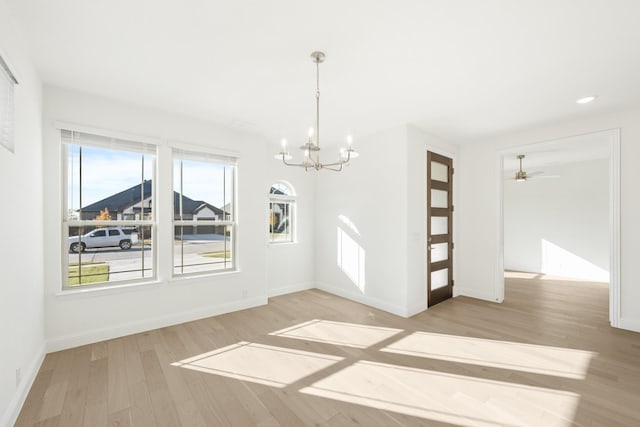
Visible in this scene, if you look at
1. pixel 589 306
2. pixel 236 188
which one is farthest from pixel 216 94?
pixel 589 306

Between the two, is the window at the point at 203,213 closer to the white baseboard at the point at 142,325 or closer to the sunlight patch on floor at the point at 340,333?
the white baseboard at the point at 142,325

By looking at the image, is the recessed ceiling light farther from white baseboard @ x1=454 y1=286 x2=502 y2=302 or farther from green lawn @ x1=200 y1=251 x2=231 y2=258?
green lawn @ x1=200 y1=251 x2=231 y2=258

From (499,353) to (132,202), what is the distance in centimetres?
466

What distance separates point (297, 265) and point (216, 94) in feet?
11.2

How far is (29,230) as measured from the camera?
243cm

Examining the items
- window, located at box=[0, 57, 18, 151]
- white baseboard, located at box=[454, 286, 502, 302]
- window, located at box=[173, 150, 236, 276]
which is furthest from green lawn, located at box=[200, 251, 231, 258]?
white baseboard, located at box=[454, 286, 502, 302]

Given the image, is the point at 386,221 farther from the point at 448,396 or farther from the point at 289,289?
the point at 448,396

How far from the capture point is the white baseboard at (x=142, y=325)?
297cm

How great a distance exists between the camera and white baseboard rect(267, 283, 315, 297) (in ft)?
16.7

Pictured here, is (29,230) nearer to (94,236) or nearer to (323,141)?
(94,236)

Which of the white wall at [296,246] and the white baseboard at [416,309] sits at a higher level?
the white wall at [296,246]

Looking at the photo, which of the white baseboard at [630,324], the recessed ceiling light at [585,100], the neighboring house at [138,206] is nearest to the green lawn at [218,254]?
the neighboring house at [138,206]

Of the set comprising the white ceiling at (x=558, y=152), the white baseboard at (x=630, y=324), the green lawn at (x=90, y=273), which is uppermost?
the white ceiling at (x=558, y=152)

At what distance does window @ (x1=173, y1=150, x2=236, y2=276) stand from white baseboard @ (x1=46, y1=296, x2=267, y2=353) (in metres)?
0.56
